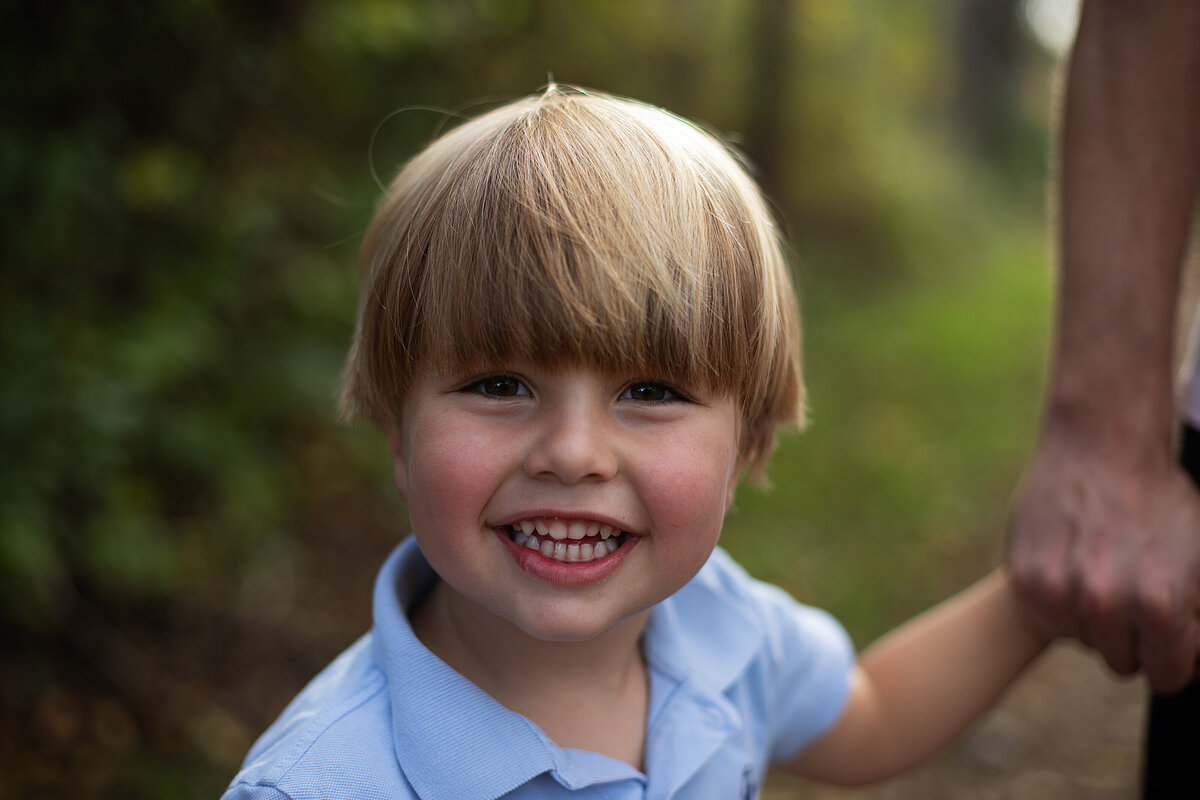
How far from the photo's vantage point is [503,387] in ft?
4.06

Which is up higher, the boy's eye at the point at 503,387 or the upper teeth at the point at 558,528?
the boy's eye at the point at 503,387

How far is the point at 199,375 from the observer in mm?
3137

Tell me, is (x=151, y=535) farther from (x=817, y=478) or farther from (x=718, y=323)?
(x=817, y=478)

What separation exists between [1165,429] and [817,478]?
3.62 meters

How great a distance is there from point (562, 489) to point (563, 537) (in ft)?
0.24

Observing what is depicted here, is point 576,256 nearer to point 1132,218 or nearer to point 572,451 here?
point 572,451

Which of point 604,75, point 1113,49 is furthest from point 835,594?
point 604,75

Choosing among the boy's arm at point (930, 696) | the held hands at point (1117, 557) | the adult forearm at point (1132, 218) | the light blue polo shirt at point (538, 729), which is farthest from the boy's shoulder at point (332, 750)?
the adult forearm at point (1132, 218)

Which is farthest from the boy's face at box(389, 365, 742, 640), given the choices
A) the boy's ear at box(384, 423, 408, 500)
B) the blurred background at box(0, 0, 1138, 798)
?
the blurred background at box(0, 0, 1138, 798)

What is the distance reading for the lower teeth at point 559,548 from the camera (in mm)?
1240

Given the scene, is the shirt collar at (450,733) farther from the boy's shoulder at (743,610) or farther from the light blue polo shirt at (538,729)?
the boy's shoulder at (743,610)

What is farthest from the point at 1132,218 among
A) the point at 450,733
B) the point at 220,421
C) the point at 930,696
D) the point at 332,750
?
the point at 220,421

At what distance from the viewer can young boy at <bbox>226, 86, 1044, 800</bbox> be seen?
1.20 metres

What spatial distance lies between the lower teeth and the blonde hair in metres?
0.22
